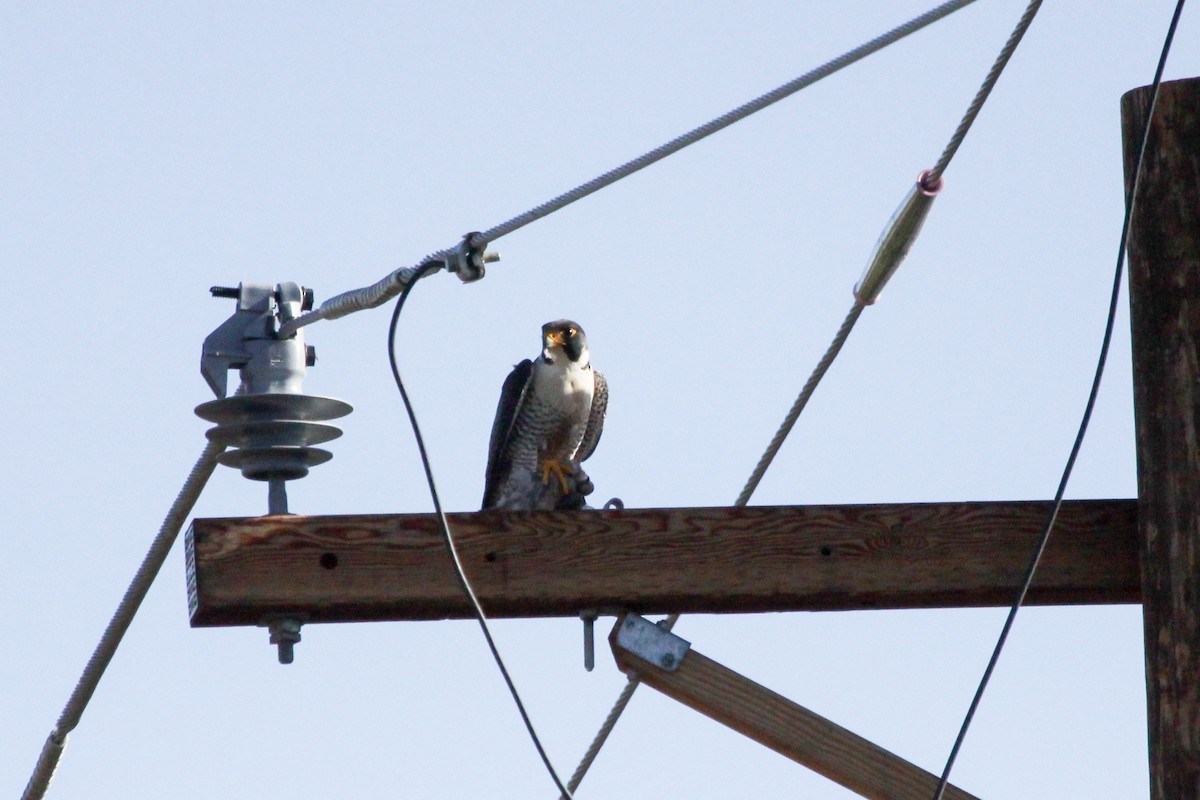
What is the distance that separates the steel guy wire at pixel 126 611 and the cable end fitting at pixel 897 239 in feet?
5.25

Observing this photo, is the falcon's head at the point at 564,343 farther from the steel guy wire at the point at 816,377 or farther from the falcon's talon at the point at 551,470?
the steel guy wire at the point at 816,377

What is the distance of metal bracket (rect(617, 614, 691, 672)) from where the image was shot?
3.93 m

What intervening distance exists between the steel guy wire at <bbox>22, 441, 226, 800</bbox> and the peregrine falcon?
282cm

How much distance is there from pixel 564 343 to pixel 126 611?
347 centimetres

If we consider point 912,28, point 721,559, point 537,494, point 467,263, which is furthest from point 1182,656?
point 537,494

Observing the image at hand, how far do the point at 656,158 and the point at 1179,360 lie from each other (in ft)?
3.82

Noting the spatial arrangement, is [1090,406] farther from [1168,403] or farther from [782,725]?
[782,725]

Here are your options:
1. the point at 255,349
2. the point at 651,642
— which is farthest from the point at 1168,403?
the point at 255,349

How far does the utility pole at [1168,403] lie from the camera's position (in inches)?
136

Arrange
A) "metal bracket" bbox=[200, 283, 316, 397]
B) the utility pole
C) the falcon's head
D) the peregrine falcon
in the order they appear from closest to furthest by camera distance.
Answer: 1. the utility pole
2. "metal bracket" bbox=[200, 283, 316, 397]
3. the peregrine falcon
4. the falcon's head

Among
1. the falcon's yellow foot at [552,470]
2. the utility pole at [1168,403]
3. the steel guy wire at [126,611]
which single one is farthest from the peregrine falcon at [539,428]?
the utility pole at [1168,403]

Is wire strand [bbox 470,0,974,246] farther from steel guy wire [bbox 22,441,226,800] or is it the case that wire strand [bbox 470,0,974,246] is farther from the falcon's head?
the falcon's head


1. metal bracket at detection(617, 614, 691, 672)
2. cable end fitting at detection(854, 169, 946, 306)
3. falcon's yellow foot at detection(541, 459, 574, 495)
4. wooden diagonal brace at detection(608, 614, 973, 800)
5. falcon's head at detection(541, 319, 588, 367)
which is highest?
falcon's head at detection(541, 319, 588, 367)

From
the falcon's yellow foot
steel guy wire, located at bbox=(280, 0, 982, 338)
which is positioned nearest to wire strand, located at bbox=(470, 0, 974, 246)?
steel guy wire, located at bbox=(280, 0, 982, 338)
